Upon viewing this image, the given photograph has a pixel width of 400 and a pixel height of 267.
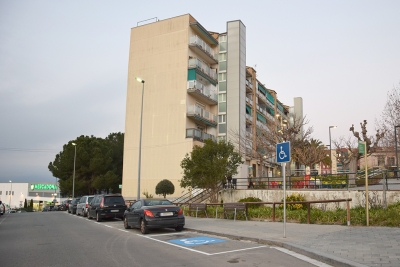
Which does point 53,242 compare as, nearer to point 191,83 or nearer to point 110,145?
point 191,83

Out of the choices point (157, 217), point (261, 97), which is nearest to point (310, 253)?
point (157, 217)

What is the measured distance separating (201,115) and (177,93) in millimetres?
3858

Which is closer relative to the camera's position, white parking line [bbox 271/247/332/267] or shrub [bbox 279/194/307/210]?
white parking line [bbox 271/247/332/267]

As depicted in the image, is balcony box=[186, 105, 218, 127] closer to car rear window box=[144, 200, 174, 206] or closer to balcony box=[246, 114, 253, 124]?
balcony box=[246, 114, 253, 124]

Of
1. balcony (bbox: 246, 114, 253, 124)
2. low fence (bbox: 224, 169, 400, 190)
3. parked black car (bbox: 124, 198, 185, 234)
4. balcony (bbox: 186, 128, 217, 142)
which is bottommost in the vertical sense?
parked black car (bbox: 124, 198, 185, 234)

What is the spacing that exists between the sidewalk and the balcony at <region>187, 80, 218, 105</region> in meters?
27.6

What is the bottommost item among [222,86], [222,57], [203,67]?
[222,86]

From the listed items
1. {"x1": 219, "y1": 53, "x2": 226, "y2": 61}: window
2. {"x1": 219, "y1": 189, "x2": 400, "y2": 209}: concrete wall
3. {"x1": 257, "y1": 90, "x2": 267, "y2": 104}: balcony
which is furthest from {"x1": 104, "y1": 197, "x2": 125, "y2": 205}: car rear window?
{"x1": 257, "y1": 90, "x2": 267, "y2": 104}: balcony

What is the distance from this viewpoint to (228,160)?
27891 mm

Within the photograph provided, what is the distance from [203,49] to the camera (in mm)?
43250

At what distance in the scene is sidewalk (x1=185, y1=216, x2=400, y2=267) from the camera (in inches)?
300

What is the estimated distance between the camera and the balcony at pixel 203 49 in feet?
137

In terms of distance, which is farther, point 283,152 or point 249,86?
point 249,86

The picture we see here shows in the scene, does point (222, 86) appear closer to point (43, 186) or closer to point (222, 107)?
point (222, 107)
